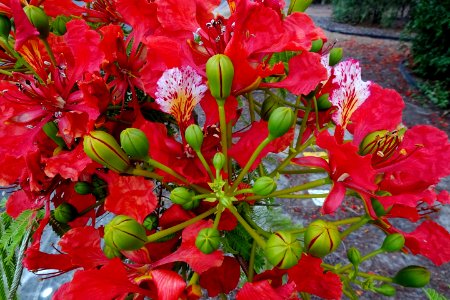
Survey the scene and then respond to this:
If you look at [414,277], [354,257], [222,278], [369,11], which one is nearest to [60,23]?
[222,278]

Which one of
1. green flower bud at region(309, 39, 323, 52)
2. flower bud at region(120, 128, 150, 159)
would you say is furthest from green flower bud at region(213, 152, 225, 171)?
green flower bud at region(309, 39, 323, 52)

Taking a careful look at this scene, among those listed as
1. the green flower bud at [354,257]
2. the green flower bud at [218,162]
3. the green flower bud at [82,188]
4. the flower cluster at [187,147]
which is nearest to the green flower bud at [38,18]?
the flower cluster at [187,147]

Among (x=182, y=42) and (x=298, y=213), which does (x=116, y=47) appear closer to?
(x=182, y=42)

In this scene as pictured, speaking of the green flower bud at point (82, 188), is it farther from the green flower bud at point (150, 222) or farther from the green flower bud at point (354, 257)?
the green flower bud at point (354, 257)

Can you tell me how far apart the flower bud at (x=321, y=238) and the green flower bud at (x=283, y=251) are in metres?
0.04

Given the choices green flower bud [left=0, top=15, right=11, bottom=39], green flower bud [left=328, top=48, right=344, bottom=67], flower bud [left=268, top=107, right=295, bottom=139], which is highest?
green flower bud [left=0, top=15, right=11, bottom=39]

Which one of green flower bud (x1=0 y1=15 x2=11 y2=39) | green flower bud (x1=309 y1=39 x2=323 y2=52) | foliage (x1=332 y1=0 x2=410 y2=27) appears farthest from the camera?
foliage (x1=332 y1=0 x2=410 y2=27)

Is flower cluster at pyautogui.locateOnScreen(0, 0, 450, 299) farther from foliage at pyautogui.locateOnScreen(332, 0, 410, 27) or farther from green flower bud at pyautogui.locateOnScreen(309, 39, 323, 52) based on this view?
foliage at pyautogui.locateOnScreen(332, 0, 410, 27)

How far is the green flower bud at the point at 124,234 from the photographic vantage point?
60cm

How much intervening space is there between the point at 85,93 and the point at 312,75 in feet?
1.16

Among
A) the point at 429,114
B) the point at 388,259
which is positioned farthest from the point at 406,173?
the point at 429,114

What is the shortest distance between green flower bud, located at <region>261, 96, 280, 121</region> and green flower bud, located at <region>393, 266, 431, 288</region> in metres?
0.42

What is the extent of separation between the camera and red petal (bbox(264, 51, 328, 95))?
66 cm

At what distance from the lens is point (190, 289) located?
0.65 meters
